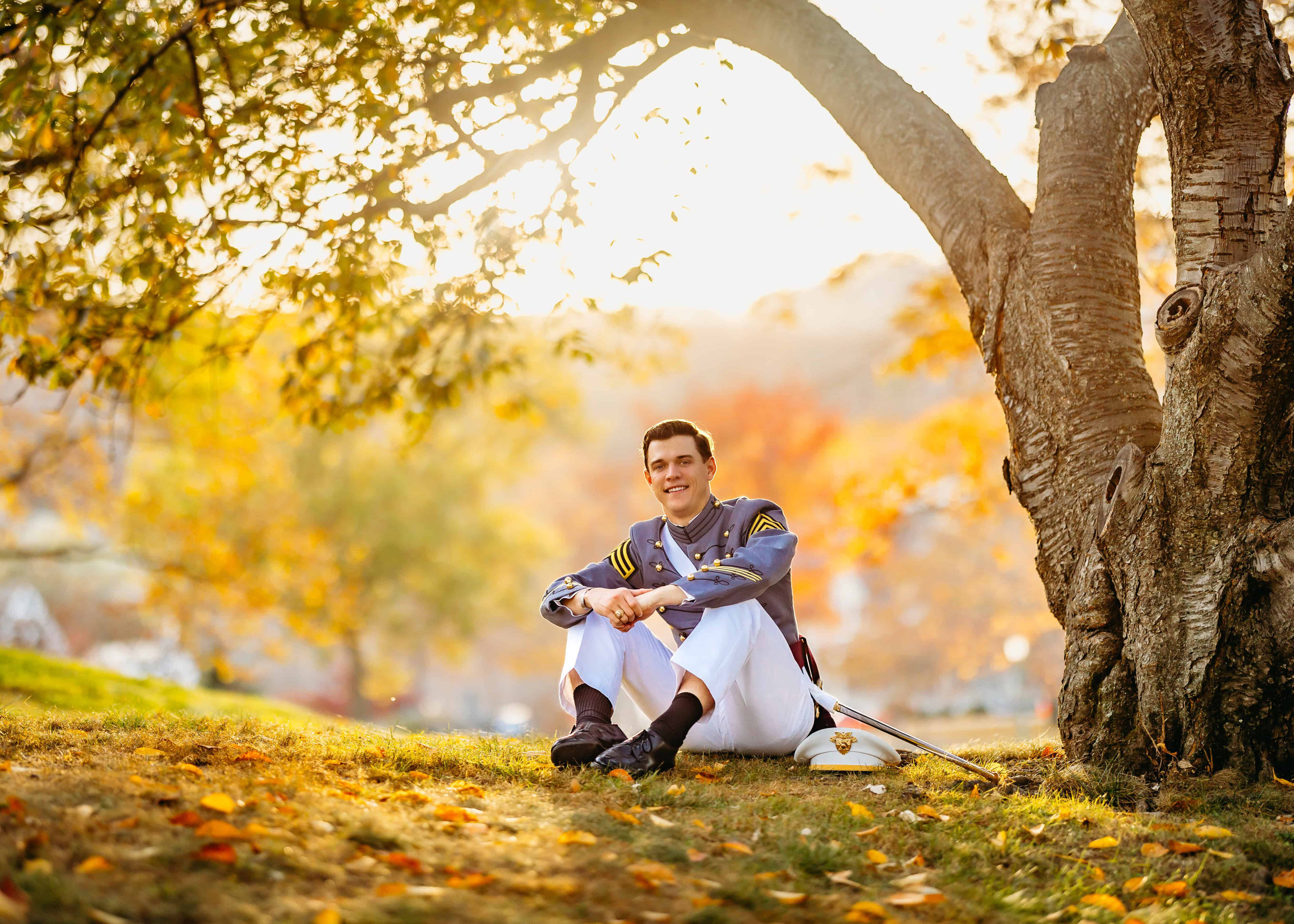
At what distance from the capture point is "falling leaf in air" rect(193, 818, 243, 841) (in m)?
2.46

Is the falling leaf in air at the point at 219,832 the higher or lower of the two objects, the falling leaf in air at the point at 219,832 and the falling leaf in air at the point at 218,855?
the higher

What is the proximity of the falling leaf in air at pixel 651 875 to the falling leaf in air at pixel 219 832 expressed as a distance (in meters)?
1.02

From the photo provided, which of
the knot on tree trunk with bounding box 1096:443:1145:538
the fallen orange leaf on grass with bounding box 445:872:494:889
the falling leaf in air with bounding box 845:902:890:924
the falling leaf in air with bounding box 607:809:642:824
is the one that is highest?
the knot on tree trunk with bounding box 1096:443:1145:538

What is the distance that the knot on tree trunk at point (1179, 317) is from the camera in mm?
3855

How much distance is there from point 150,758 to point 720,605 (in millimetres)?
2305

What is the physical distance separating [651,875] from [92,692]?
7.00m

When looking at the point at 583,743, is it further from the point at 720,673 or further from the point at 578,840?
the point at 578,840

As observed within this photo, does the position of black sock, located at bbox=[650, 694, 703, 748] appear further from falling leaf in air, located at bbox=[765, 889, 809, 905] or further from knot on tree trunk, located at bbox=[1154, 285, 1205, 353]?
knot on tree trunk, located at bbox=[1154, 285, 1205, 353]

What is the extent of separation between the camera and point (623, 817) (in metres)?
3.15

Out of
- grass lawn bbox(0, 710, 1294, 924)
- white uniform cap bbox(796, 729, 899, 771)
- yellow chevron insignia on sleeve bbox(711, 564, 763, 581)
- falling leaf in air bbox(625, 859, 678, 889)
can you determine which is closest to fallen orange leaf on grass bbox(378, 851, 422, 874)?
grass lawn bbox(0, 710, 1294, 924)

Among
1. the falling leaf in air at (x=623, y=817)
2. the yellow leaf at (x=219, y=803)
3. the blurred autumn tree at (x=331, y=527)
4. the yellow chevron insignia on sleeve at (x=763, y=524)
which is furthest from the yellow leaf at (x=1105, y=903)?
the blurred autumn tree at (x=331, y=527)

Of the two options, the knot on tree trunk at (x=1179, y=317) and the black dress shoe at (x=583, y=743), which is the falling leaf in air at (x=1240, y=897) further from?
the black dress shoe at (x=583, y=743)

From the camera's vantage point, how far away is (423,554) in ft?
72.1

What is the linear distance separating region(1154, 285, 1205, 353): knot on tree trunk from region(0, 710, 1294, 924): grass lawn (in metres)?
1.74
